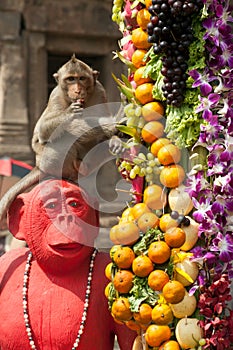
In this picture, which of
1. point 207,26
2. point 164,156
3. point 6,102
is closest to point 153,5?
point 207,26

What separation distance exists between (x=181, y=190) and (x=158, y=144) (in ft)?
0.63

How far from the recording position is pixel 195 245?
327cm

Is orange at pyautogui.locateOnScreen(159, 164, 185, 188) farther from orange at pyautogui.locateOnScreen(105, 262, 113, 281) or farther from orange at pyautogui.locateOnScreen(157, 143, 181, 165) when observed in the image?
orange at pyautogui.locateOnScreen(105, 262, 113, 281)

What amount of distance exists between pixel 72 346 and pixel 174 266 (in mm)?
618

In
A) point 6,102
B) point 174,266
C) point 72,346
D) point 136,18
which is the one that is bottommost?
point 6,102

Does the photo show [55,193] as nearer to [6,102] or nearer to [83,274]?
[83,274]

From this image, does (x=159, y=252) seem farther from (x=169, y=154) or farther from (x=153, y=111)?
(x=153, y=111)

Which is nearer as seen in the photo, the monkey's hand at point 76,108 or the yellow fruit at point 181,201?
the yellow fruit at point 181,201

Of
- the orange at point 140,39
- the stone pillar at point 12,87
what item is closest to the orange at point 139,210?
the orange at point 140,39

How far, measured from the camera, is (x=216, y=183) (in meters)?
3.18

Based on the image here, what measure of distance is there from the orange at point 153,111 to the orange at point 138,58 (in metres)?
0.17

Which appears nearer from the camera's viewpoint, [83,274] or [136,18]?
[136,18]

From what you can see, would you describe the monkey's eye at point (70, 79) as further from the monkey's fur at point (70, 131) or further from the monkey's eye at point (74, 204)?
the monkey's eye at point (74, 204)

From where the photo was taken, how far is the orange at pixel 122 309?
331cm
